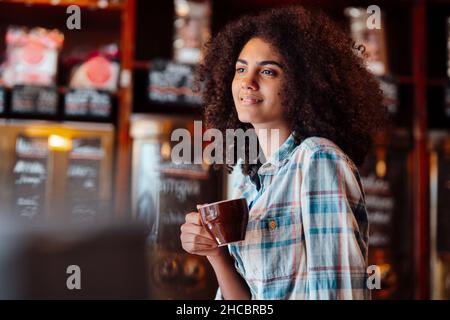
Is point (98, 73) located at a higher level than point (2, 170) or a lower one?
higher

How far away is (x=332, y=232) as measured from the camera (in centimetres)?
80

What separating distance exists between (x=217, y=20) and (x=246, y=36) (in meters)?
1.72

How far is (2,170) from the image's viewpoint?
242 centimetres

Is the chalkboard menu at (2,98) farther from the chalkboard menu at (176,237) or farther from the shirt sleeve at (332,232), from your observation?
the shirt sleeve at (332,232)

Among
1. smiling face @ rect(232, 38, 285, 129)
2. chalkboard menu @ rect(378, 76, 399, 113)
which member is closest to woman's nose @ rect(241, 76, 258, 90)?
smiling face @ rect(232, 38, 285, 129)

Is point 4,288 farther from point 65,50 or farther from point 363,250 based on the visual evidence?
point 363,250

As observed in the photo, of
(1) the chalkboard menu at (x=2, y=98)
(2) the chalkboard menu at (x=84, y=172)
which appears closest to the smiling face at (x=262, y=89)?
(2) the chalkboard menu at (x=84, y=172)

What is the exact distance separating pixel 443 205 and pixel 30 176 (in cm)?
164

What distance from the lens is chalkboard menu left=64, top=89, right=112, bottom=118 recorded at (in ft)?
8.20

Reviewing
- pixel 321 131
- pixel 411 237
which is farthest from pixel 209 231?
pixel 411 237

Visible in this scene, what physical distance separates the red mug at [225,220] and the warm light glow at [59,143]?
1784 mm

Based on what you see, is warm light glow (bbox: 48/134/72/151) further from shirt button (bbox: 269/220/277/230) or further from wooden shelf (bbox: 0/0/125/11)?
shirt button (bbox: 269/220/277/230)

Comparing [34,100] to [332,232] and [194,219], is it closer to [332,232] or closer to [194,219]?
[194,219]

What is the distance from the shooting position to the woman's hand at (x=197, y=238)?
841 mm
